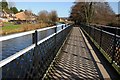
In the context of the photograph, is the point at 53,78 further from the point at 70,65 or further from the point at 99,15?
the point at 99,15

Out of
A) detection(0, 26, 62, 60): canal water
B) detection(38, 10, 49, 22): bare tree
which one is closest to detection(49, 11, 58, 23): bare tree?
detection(38, 10, 49, 22): bare tree

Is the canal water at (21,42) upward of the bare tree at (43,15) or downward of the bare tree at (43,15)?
downward

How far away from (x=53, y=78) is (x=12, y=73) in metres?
2.37

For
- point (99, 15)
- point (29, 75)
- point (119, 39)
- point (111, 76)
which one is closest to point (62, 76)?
point (111, 76)

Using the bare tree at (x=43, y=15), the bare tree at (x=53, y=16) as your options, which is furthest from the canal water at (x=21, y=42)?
the bare tree at (x=43, y=15)

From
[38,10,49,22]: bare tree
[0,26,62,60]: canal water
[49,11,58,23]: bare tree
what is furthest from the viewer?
[38,10,49,22]: bare tree

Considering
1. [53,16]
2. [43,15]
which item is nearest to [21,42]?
[53,16]

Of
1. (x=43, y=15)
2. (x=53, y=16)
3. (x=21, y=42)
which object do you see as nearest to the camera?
(x=21, y=42)

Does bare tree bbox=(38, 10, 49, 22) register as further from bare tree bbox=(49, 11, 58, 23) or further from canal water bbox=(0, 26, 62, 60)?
canal water bbox=(0, 26, 62, 60)

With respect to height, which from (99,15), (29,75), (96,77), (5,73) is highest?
(99,15)

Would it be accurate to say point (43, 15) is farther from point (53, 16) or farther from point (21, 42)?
point (21, 42)

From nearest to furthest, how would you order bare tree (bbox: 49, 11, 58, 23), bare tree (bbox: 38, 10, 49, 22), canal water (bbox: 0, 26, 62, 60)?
1. canal water (bbox: 0, 26, 62, 60)
2. bare tree (bbox: 49, 11, 58, 23)
3. bare tree (bbox: 38, 10, 49, 22)

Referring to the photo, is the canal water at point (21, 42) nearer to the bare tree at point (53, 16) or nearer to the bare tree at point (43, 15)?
the bare tree at point (53, 16)

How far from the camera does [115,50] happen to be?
7.13 metres
